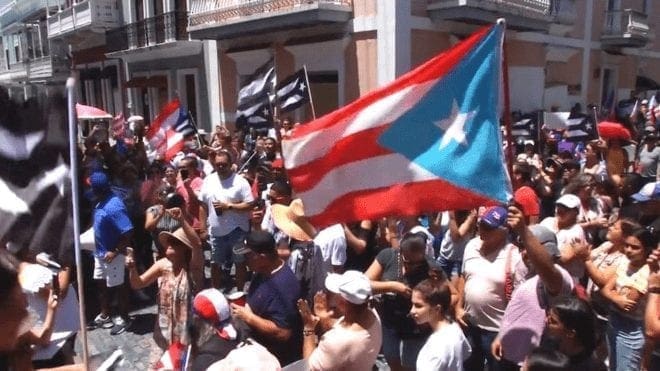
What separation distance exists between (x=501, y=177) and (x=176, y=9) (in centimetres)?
1582

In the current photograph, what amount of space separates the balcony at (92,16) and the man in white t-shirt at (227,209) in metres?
17.8

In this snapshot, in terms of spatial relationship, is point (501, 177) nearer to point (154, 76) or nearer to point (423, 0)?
point (423, 0)

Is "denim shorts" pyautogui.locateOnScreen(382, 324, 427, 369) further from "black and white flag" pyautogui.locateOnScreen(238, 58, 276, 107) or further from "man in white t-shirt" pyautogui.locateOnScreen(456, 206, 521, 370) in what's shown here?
"black and white flag" pyautogui.locateOnScreen(238, 58, 276, 107)

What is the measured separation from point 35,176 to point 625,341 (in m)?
3.24

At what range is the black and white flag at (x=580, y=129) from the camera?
8375 millimetres

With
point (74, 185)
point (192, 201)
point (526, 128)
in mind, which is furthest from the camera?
point (526, 128)

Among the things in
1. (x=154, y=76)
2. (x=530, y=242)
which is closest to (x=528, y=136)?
(x=530, y=242)

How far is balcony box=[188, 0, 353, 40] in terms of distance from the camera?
11.7m

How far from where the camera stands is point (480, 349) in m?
3.71

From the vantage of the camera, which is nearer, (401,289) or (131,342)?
(401,289)

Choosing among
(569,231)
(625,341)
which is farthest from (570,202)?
(625,341)

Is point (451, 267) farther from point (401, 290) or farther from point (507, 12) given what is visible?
point (507, 12)

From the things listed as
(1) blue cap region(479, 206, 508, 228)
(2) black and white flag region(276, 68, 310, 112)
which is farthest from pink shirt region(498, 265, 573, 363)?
(2) black and white flag region(276, 68, 310, 112)

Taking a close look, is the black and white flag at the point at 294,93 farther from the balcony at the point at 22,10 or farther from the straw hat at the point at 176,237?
the balcony at the point at 22,10
